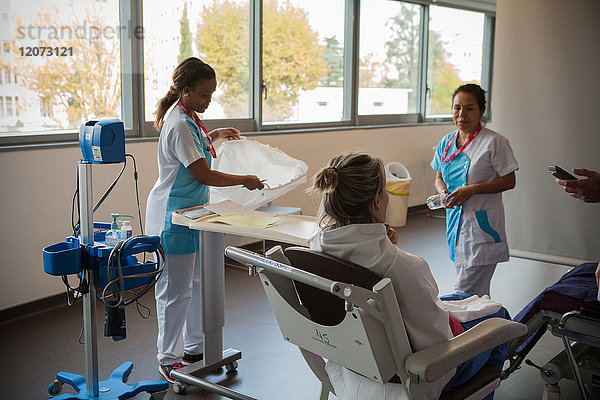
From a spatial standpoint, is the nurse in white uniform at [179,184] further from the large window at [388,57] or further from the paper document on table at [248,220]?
the large window at [388,57]

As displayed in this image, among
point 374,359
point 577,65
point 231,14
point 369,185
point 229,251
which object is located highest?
point 231,14

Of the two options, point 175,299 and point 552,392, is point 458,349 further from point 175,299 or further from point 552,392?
point 175,299

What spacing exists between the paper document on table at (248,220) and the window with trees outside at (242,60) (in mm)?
1768

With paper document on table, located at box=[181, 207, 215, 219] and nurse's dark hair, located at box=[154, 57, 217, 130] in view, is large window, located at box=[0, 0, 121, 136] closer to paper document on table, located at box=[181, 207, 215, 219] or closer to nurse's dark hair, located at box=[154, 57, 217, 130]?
nurse's dark hair, located at box=[154, 57, 217, 130]

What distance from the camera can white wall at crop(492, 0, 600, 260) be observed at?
15.9ft

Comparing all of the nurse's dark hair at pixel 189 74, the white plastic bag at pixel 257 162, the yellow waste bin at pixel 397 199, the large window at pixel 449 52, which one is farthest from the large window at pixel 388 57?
the nurse's dark hair at pixel 189 74

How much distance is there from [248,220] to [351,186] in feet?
3.03

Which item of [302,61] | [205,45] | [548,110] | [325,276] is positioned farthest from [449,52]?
[325,276]

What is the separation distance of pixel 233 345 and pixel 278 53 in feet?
9.95

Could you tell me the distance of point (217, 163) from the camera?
3.46 metres

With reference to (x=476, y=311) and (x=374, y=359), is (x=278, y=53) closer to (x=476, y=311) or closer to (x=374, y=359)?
(x=476, y=311)

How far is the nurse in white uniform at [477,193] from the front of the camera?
307cm

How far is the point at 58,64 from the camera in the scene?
394 centimetres

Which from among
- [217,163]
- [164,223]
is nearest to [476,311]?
[164,223]
